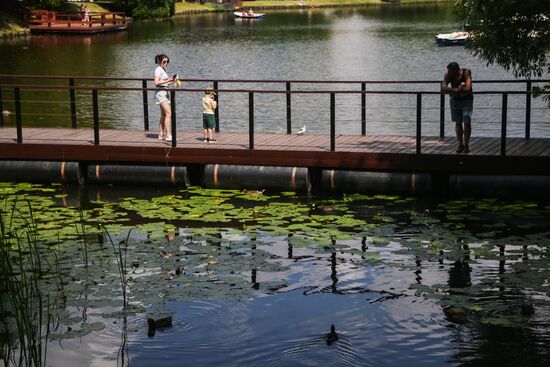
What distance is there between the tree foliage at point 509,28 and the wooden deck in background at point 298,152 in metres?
1.76

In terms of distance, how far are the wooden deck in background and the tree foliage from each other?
176 cm

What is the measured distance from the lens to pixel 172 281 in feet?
48.0

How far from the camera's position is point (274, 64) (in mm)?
60844

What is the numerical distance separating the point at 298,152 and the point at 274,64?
40584 mm

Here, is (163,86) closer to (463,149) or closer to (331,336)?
(463,149)

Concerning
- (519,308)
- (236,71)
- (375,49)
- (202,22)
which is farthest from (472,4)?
(202,22)

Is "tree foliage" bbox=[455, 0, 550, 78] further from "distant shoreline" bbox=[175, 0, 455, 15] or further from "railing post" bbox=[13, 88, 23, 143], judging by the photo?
"distant shoreline" bbox=[175, 0, 455, 15]

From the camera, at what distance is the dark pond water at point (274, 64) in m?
34.7

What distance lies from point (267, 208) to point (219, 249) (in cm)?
310

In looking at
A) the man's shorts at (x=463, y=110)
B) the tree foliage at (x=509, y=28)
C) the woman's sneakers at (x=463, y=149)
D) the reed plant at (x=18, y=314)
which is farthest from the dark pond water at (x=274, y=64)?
the reed plant at (x=18, y=314)

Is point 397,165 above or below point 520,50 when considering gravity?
below

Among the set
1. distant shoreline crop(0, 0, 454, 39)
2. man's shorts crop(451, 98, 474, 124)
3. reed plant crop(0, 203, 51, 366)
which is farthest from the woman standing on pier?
distant shoreline crop(0, 0, 454, 39)

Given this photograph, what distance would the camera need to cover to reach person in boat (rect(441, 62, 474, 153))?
20.0m

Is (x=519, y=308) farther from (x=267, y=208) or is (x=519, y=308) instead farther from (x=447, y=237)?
(x=267, y=208)
